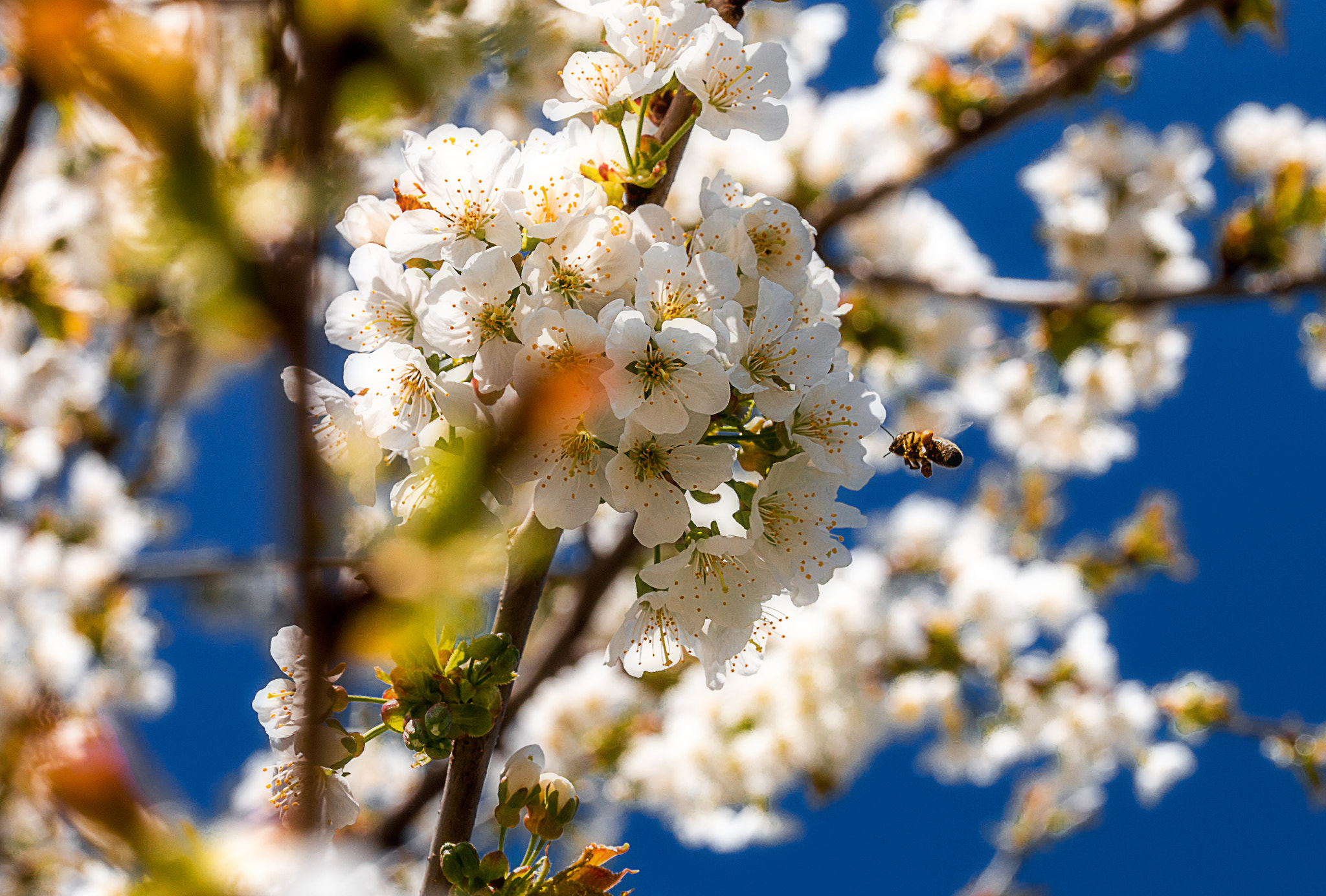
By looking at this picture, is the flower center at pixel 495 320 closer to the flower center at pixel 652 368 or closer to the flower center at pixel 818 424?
the flower center at pixel 652 368

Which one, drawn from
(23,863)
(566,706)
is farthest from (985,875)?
(23,863)

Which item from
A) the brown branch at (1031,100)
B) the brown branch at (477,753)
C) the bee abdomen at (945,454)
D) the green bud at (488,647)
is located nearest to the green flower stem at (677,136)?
the brown branch at (477,753)

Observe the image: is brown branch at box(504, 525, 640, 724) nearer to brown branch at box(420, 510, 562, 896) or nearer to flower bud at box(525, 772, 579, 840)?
flower bud at box(525, 772, 579, 840)

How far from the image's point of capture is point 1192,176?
408 cm

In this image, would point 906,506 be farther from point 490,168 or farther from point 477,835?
point 490,168

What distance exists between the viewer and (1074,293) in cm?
396

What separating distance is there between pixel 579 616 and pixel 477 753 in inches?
89.8

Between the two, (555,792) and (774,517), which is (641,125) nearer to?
(774,517)

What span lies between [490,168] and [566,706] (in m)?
4.44

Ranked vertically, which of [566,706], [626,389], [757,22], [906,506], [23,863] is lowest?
[626,389]

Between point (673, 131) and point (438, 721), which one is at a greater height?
point (673, 131)

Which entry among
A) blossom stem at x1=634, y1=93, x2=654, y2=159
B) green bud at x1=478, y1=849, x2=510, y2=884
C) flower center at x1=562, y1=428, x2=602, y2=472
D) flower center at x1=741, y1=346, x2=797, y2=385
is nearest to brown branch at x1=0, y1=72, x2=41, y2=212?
blossom stem at x1=634, y1=93, x2=654, y2=159

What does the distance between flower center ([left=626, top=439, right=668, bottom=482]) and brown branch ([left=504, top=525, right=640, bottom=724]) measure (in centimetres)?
200

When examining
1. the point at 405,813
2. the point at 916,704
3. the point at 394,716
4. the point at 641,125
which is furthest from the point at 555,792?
the point at 916,704
